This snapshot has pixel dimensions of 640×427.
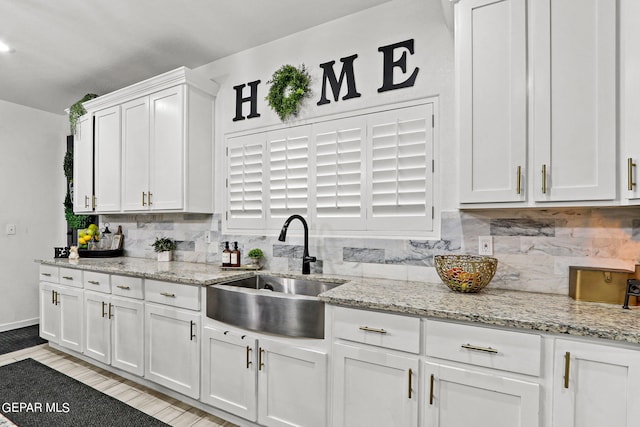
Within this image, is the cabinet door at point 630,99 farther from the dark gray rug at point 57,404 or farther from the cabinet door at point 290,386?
the dark gray rug at point 57,404

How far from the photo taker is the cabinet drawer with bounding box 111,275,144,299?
2576 millimetres

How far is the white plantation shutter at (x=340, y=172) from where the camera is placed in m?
2.39

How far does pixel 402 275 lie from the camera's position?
2232mm

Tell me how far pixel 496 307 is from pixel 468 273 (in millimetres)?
276

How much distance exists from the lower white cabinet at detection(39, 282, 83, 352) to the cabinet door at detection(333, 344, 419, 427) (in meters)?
2.55

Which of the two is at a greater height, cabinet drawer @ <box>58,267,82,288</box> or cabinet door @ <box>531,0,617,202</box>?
cabinet door @ <box>531,0,617,202</box>

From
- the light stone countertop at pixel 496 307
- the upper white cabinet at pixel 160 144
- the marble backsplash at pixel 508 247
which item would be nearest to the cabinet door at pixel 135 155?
the upper white cabinet at pixel 160 144

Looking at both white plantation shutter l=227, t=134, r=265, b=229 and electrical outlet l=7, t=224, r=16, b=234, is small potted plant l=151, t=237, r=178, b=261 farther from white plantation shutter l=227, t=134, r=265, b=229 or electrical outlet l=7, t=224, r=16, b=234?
electrical outlet l=7, t=224, r=16, b=234

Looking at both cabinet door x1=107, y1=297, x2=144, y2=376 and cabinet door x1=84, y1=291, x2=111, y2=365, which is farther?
cabinet door x1=84, y1=291, x2=111, y2=365

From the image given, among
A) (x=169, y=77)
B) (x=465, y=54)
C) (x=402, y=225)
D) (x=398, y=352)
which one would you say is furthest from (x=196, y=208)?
(x=465, y=54)

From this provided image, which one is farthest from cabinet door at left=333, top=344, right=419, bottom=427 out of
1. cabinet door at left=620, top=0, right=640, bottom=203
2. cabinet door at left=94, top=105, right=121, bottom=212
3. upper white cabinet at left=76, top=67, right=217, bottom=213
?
cabinet door at left=94, top=105, right=121, bottom=212

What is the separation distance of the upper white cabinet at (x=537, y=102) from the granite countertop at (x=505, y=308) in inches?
18.7

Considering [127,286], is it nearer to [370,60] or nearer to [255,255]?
[255,255]

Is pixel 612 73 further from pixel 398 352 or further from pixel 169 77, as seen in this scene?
pixel 169 77
